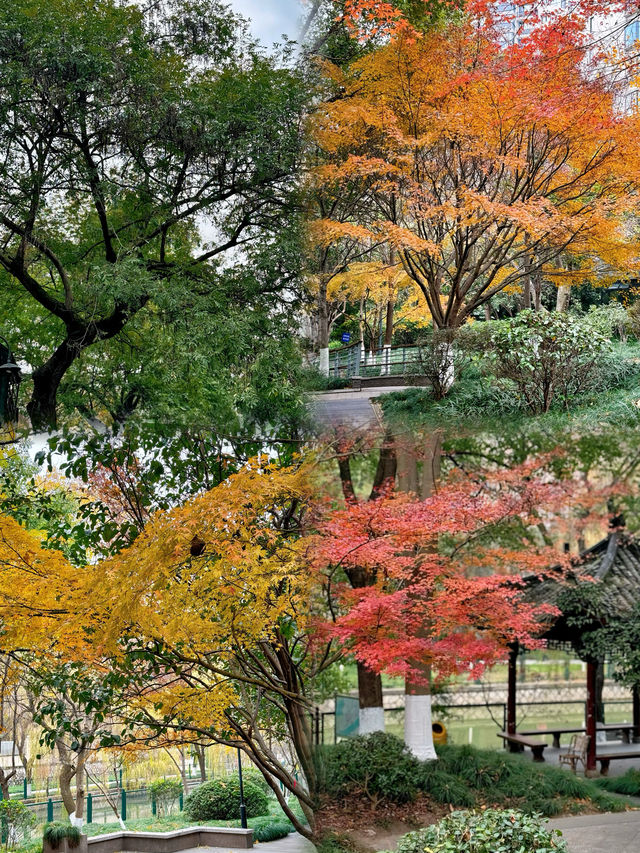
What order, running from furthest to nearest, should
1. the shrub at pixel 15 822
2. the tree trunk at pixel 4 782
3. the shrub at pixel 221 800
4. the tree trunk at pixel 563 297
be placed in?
the tree trunk at pixel 4 782
the shrub at pixel 15 822
the shrub at pixel 221 800
the tree trunk at pixel 563 297

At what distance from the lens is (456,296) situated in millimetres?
5660

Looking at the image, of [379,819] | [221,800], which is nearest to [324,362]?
[379,819]

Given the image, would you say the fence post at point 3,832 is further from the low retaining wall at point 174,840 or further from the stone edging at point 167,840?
the low retaining wall at point 174,840

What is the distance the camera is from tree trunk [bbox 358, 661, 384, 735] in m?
3.34

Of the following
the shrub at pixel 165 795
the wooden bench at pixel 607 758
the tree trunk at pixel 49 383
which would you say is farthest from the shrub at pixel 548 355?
the shrub at pixel 165 795

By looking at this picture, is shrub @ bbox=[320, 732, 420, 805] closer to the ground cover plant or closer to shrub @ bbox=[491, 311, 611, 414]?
the ground cover plant

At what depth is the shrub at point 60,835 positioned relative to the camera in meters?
12.4

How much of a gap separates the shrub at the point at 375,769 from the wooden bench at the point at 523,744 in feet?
1.79

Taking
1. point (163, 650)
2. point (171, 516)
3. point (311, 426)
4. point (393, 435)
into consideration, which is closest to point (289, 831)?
point (163, 650)

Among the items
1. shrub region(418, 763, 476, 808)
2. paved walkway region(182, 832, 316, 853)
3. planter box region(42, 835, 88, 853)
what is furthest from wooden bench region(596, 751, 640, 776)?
planter box region(42, 835, 88, 853)

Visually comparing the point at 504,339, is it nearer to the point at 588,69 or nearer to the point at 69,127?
the point at 588,69

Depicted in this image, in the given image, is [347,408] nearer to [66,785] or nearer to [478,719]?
[478,719]

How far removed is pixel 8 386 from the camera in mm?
8711

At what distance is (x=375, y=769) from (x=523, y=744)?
729 millimetres
